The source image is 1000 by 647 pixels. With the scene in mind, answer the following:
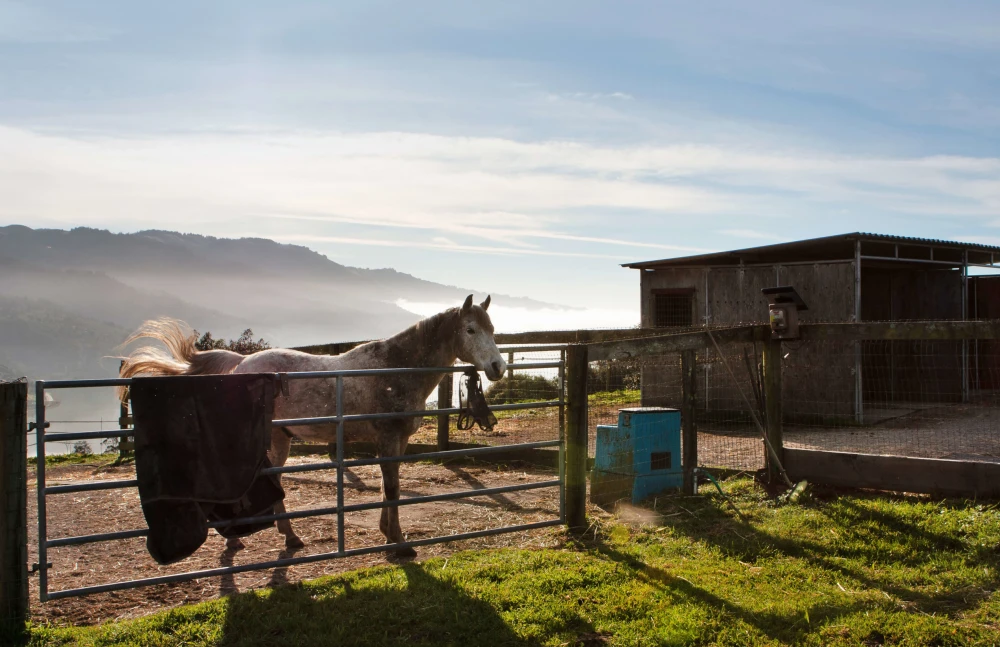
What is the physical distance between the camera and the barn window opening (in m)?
15.6

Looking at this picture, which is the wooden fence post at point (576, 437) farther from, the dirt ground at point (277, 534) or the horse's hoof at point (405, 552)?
the horse's hoof at point (405, 552)

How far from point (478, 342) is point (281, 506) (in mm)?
1982

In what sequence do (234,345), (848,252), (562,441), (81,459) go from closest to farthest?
(562,441) < (81,459) < (848,252) < (234,345)

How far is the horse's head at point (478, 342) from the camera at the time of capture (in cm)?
552

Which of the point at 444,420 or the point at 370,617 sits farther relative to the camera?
the point at 444,420

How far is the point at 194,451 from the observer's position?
424 centimetres

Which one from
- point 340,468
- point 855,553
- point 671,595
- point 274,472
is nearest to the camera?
point 671,595

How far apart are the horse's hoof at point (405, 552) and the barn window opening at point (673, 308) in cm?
1104

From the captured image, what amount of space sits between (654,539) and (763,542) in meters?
0.78

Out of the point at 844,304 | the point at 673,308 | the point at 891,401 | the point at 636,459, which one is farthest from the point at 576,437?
the point at 891,401

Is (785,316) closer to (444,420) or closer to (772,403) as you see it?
(772,403)

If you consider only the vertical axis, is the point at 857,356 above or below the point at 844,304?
below

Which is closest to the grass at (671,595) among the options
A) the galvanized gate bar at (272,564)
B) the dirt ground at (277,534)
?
the galvanized gate bar at (272,564)

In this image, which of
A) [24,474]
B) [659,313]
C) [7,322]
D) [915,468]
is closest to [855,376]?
[659,313]
